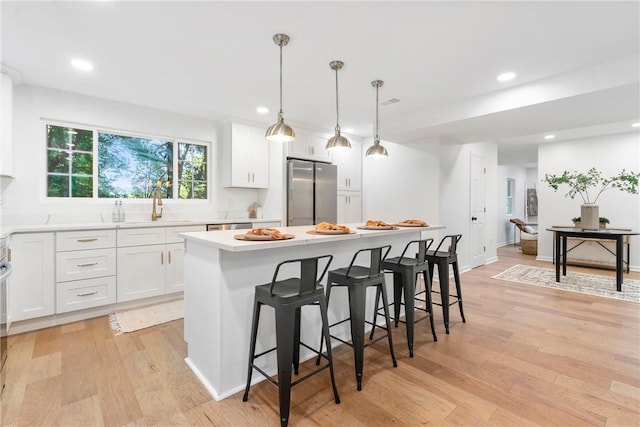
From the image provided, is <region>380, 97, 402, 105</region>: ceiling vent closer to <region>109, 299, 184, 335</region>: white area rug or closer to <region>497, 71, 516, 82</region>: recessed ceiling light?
<region>497, 71, 516, 82</region>: recessed ceiling light

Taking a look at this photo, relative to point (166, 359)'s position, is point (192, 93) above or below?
above

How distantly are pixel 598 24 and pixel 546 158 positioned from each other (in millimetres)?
5009

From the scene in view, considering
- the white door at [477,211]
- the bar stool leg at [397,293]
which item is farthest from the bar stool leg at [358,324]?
the white door at [477,211]

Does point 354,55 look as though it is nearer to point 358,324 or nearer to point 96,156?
point 358,324

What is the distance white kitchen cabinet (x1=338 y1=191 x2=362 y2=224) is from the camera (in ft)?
18.0

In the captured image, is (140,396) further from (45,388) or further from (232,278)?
(232,278)

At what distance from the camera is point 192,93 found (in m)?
3.54

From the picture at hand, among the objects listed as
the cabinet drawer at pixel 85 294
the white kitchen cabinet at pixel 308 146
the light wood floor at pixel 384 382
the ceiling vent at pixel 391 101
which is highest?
the ceiling vent at pixel 391 101

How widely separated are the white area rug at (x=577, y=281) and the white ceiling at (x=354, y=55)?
88.4 inches

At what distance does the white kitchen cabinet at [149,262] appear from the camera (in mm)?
3313

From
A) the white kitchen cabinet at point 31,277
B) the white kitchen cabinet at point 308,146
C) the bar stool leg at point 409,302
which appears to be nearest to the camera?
the bar stool leg at point 409,302

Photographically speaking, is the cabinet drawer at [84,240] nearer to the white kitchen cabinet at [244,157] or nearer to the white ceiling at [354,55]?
the white ceiling at [354,55]

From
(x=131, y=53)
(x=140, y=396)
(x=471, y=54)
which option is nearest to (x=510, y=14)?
(x=471, y=54)

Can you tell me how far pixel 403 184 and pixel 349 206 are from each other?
3.48ft
